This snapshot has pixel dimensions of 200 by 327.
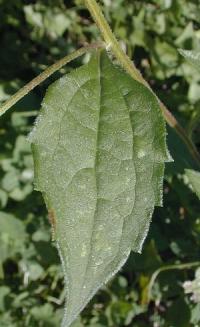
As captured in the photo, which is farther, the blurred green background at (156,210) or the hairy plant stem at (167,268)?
the blurred green background at (156,210)

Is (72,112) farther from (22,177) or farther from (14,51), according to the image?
(14,51)

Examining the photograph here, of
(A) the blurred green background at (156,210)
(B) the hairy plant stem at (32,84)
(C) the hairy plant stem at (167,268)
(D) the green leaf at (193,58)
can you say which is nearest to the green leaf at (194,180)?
(D) the green leaf at (193,58)

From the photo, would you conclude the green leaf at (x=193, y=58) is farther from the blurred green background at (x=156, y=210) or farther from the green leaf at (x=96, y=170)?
the blurred green background at (x=156, y=210)

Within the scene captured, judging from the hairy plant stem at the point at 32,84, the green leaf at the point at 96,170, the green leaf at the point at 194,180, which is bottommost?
the green leaf at the point at 194,180

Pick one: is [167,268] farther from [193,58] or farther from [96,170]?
[96,170]

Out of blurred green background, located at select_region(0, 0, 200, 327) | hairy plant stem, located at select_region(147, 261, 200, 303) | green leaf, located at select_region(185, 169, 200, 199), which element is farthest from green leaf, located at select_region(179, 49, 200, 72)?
hairy plant stem, located at select_region(147, 261, 200, 303)
